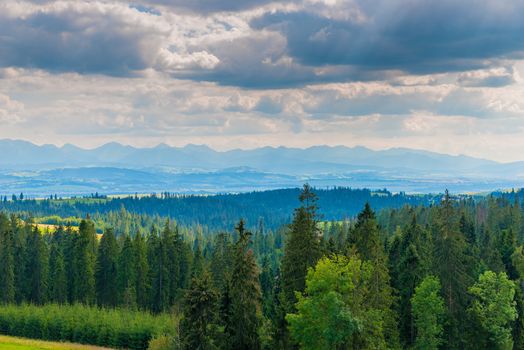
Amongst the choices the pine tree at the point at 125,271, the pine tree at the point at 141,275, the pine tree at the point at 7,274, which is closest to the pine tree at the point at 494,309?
the pine tree at the point at 141,275

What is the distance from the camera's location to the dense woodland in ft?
185

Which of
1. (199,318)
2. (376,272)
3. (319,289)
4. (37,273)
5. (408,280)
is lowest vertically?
(37,273)

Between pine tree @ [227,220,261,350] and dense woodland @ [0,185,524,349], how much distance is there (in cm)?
10

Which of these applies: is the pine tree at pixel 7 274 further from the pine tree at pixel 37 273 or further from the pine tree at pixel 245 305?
the pine tree at pixel 245 305

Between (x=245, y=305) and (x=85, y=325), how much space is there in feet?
144

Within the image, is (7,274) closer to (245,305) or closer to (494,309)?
(245,305)

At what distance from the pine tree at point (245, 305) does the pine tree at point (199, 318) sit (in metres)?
2.12

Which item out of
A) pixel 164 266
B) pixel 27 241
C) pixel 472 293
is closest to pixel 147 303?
pixel 164 266

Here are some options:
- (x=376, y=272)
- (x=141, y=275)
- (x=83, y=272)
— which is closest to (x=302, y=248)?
(x=376, y=272)

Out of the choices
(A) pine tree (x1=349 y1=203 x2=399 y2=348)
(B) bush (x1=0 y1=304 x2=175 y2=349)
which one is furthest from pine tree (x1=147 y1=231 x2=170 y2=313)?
(A) pine tree (x1=349 y1=203 x2=399 y2=348)

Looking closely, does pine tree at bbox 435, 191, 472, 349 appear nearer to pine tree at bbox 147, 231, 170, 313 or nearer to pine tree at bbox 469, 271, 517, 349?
pine tree at bbox 469, 271, 517, 349

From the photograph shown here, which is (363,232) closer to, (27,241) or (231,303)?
(231,303)

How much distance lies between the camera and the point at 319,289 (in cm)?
5625

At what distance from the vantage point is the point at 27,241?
426 ft
